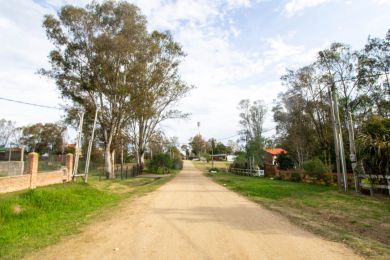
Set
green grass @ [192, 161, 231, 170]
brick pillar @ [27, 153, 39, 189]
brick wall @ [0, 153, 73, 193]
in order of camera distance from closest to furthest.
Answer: brick wall @ [0, 153, 73, 193] < brick pillar @ [27, 153, 39, 189] < green grass @ [192, 161, 231, 170]

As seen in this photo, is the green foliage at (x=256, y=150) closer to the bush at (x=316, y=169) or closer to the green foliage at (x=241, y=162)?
the green foliage at (x=241, y=162)

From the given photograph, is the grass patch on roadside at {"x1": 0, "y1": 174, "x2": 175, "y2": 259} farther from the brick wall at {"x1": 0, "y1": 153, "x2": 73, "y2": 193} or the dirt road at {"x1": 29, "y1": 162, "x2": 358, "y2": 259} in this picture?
the brick wall at {"x1": 0, "y1": 153, "x2": 73, "y2": 193}

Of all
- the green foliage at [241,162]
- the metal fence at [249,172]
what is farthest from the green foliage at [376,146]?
the green foliage at [241,162]

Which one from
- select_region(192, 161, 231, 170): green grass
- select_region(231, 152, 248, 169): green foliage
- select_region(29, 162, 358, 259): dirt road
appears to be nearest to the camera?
select_region(29, 162, 358, 259): dirt road

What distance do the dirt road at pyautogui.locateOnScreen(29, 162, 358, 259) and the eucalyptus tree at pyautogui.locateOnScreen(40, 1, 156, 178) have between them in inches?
846

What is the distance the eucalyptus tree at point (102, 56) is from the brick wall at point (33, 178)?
23.8ft

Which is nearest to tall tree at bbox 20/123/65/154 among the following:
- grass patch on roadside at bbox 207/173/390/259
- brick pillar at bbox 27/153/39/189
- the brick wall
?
the brick wall

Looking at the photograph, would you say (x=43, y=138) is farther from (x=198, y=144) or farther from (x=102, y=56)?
(x=198, y=144)

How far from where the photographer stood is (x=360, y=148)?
17656 millimetres

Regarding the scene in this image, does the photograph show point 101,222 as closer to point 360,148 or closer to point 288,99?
point 360,148

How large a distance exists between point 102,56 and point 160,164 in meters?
26.5

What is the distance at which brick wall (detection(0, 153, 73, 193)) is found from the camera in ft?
56.7

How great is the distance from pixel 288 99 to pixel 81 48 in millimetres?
24966

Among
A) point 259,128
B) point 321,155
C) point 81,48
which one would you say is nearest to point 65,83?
point 81,48
